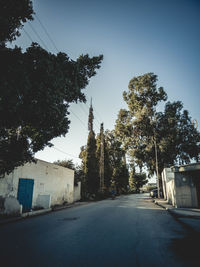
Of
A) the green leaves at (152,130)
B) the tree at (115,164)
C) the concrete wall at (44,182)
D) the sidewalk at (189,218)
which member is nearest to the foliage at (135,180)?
the tree at (115,164)

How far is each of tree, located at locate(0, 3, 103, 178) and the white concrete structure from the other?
10.2 ft

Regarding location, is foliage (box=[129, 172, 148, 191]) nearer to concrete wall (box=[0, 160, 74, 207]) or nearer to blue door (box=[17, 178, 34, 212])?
concrete wall (box=[0, 160, 74, 207])

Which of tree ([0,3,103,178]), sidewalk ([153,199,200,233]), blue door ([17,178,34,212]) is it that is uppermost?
tree ([0,3,103,178])

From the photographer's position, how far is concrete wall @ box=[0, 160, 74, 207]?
1232cm

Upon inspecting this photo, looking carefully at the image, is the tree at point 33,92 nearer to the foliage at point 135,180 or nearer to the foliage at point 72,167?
the foliage at point 72,167

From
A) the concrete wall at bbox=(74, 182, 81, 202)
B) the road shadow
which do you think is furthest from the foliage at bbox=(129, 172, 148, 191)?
the road shadow

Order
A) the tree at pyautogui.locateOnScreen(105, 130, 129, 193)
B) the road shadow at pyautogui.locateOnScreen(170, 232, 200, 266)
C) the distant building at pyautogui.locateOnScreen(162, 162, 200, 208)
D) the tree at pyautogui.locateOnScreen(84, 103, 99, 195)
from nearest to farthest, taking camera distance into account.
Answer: the road shadow at pyautogui.locateOnScreen(170, 232, 200, 266) < the distant building at pyautogui.locateOnScreen(162, 162, 200, 208) < the tree at pyautogui.locateOnScreen(84, 103, 99, 195) < the tree at pyautogui.locateOnScreen(105, 130, 129, 193)

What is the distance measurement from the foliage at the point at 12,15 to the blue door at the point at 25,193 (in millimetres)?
9943

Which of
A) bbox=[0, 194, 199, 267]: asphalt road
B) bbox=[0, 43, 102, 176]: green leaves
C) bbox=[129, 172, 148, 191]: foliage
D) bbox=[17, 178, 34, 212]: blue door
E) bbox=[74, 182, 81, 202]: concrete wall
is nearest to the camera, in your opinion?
bbox=[0, 194, 199, 267]: asphalt road

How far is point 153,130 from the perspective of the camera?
98.9 ft

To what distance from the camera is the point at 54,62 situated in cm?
812

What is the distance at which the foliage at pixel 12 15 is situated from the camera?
7.17m

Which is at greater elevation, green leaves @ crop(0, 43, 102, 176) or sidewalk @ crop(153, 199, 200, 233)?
green leaves @ crop(0, 43, 102, 176)

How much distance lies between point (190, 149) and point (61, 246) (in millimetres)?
29627
